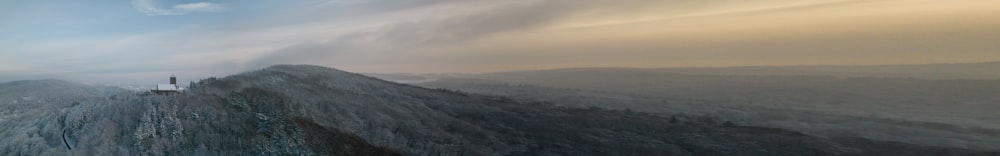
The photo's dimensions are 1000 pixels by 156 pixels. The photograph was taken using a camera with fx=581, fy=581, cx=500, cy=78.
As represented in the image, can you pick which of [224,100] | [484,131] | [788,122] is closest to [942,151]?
[788,122]

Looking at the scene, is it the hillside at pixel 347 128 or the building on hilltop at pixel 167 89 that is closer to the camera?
the hillside at pixel 347 128

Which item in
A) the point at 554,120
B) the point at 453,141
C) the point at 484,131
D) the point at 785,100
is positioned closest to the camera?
the point at 453,141

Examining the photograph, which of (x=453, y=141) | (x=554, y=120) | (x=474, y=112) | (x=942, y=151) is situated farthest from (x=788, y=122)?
(x=453, y=141)

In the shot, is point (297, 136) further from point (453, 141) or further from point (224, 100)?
point (453, 141)

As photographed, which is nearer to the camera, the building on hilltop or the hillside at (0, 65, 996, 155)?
the hillside at (0, 65, 996, 155)

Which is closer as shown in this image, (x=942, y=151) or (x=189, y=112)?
(x=189, y=112)

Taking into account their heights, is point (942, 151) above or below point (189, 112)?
below

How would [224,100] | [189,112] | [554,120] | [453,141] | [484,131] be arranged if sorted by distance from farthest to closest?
[554,120], [484,131], [453,141], [224,100], [189,112]
